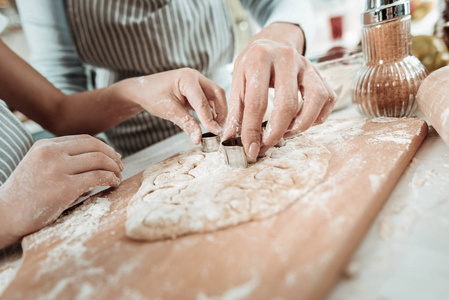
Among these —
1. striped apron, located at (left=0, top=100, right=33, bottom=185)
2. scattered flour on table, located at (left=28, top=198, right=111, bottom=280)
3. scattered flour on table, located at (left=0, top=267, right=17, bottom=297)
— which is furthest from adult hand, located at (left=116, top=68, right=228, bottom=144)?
scattered flour on table, located at (left=0, top=267, right=17, bottom=297)

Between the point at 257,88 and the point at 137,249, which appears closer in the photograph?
the point at 137,249

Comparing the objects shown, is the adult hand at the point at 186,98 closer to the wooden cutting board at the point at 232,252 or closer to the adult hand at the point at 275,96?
the adult hand at the point at 275,96

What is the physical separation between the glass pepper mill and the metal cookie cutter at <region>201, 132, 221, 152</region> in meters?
0.54

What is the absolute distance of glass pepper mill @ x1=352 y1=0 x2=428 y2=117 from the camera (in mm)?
892

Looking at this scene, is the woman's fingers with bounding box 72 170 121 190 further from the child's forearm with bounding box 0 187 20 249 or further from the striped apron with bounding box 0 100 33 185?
the striped apron with bounding box 0 100 33 185

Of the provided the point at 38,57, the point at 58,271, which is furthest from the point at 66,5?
the point at 58,271

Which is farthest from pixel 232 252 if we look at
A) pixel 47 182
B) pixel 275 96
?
pixel 47 182

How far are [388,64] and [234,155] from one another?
622 mm

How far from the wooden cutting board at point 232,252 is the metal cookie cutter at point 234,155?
0.23m

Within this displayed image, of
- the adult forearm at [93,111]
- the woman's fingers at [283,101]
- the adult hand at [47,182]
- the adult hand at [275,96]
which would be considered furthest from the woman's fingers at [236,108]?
the adult forearm at [93,111]

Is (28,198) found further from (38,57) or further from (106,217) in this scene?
(38,57)

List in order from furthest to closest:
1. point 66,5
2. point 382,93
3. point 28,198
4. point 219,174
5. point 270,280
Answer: point 66,5, point 382,93, point 219,174, point 28,198, point 270,280

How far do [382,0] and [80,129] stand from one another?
136 centimetres

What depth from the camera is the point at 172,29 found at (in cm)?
146
